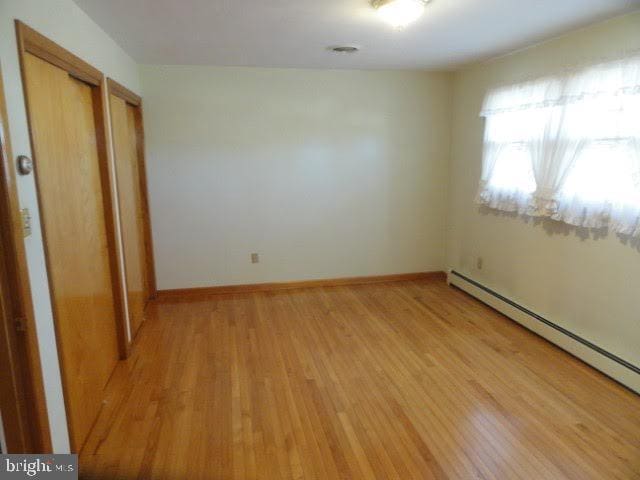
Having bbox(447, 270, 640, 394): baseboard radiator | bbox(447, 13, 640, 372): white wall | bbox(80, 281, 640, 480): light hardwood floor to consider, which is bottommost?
bbox(80, 281, 640, 480): light hardwood floor

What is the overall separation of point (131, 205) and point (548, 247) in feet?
11.3

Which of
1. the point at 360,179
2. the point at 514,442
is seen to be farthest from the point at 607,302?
the point at 360,179

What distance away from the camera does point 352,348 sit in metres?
3.19

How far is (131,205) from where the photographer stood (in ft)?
11.7

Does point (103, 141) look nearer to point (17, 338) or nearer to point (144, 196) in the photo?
point (144, 196)

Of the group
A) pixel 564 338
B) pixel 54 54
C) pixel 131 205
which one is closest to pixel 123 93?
pixel 131 205

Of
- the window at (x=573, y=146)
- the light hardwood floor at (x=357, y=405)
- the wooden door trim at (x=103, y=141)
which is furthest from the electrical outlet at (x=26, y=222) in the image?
the window at (x=573, y=146)

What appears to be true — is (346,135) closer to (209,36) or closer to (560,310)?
(209,36)

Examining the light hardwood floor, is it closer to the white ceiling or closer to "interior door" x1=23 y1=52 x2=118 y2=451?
"interior door" x1=23 y1=52 x2=118 y2=451

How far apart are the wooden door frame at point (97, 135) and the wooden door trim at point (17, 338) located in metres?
0.23

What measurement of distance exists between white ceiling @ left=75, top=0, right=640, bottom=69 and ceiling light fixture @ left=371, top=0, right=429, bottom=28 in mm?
98

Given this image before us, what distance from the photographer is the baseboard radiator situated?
101 inches

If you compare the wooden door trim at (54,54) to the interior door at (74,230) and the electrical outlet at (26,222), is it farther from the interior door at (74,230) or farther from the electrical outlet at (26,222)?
the electrical outlet at (26,222)

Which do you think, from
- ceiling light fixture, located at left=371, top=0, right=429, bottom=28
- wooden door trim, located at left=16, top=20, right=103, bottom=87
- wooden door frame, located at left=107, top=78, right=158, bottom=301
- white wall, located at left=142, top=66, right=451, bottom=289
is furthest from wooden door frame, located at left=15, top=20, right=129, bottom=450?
ceiling light fixture, located at left=371, top=0, right=429, bottom=28
